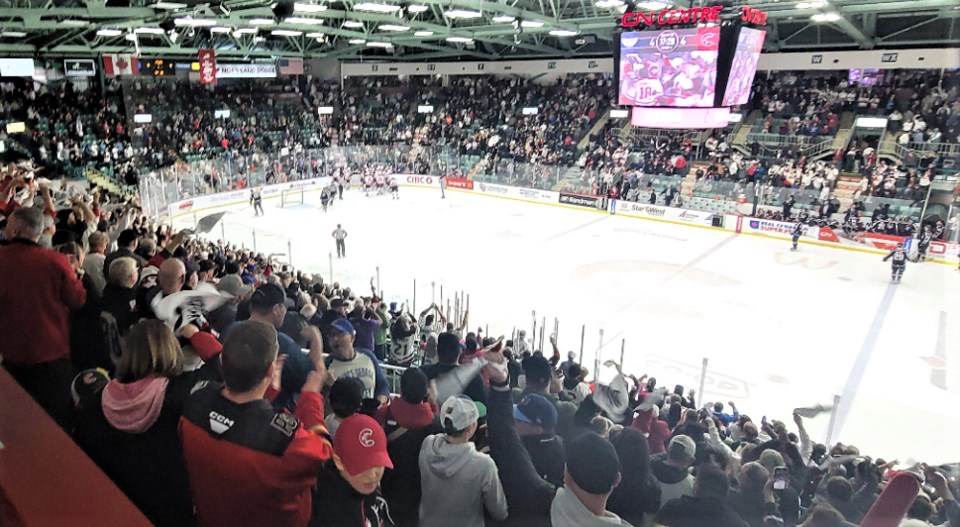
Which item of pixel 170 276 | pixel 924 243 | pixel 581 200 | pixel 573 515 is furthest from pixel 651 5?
pixel 573 515

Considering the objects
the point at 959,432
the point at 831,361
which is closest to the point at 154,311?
the point at 959,432

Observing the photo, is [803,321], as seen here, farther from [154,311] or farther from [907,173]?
[154,311]

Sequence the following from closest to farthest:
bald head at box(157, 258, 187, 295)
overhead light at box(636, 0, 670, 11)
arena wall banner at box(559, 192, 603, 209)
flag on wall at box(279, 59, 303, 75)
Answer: bald head at box(157, 258, 187, 295) < overhead light at box(636, 0, 670, 11) < arena wall banner at box(559, 192, 603, 209) < flag on wall at box(279, 59, 303, 75)

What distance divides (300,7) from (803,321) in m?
15.0

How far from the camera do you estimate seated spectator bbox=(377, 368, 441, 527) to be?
2.89 meters

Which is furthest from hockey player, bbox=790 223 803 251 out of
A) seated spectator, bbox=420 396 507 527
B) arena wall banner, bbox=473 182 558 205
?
seated spectator, bbox=420 396 507 527

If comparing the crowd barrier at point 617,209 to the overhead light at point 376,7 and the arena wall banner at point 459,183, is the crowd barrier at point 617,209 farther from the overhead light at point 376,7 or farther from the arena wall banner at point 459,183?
the overhead light at point 376,7

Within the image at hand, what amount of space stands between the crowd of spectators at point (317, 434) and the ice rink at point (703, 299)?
5.89 m

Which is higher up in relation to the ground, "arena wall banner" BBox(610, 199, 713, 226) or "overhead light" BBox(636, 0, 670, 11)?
"overhead light" BBox(636, 0, 670, 11)

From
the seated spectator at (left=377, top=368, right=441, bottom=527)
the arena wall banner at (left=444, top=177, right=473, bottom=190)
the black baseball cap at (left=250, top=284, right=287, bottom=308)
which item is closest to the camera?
the seated spectator at (left=377, top=368, right=441, bottom=527)

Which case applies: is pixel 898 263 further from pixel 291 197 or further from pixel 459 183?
pixel 291 197

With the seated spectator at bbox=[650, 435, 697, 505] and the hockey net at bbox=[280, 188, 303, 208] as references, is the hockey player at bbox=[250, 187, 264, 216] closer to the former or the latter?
the hockey net at bbox=[280, 188, 303, 208]

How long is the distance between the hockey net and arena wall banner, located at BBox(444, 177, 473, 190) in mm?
7046

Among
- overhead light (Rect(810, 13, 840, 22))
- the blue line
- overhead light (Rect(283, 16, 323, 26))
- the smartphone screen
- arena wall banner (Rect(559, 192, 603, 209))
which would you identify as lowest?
the blue line
